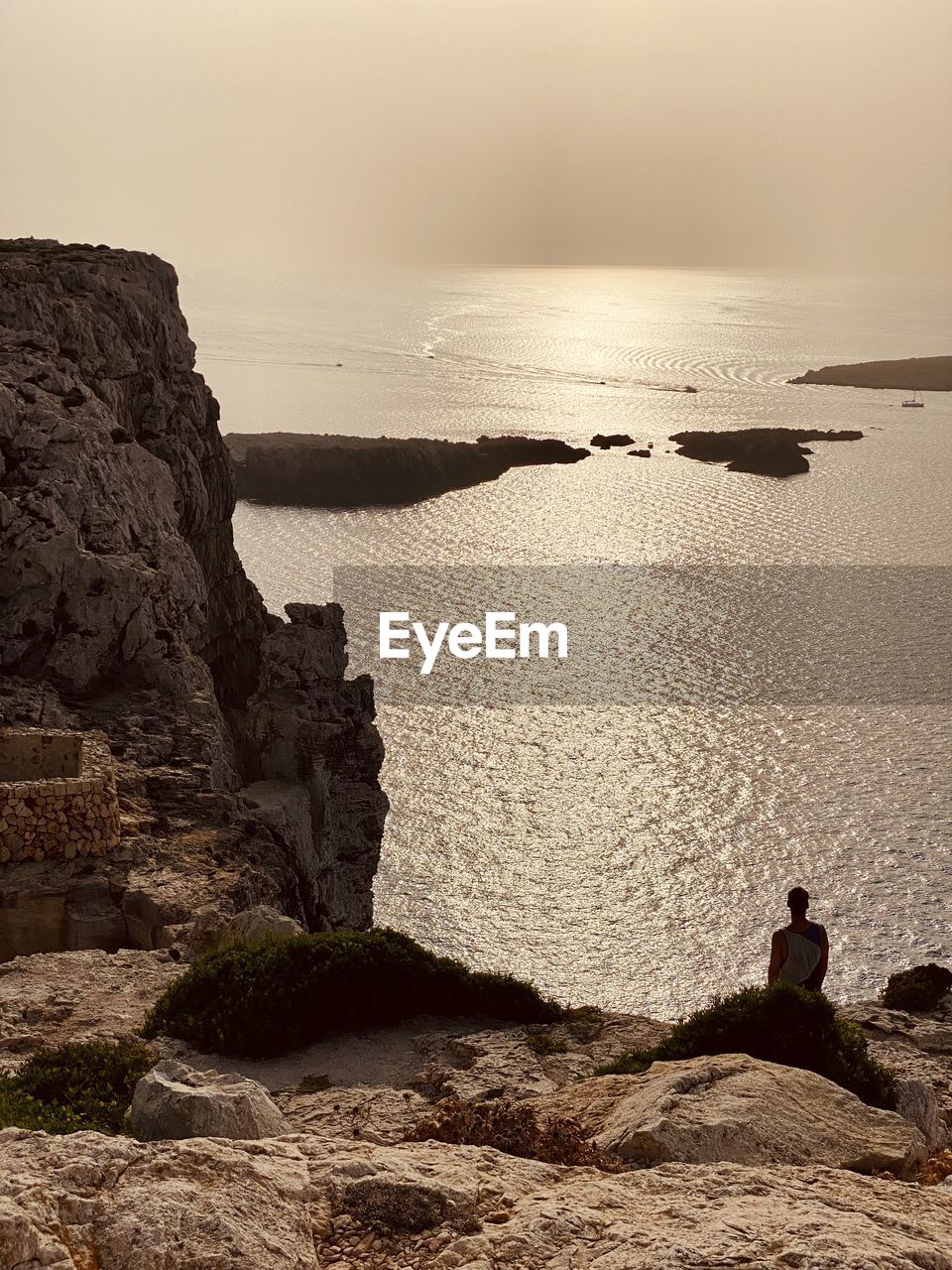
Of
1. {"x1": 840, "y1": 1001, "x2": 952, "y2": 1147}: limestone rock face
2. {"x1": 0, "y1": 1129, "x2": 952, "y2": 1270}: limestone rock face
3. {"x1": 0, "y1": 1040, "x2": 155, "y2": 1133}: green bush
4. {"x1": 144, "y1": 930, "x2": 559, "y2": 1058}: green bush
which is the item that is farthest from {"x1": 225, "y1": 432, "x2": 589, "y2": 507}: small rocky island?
{"x1": 0, "y1": 1129, "x2": 952, "y2": 1270}: limestone rock face

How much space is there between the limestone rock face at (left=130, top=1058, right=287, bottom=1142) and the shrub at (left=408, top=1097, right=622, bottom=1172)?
5.08 ft

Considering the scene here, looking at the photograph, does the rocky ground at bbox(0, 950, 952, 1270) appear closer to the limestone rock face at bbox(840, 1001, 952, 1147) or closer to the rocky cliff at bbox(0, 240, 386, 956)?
the limestone rock face at bbox(840, 1001, 952, 1147)

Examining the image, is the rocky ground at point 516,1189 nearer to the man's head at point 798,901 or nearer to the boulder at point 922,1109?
the boulder at point 922,1109

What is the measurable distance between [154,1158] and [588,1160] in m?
3.65

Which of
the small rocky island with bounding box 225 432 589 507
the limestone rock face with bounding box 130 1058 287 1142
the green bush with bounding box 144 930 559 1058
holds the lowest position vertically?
the green bush with bounding box 144 930 559 1058

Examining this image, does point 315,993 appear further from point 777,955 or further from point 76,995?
point 777,955

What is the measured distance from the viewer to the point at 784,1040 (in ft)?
47.6

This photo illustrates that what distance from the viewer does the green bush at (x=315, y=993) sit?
1593 centimetres

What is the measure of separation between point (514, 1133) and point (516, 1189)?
7.12 ft

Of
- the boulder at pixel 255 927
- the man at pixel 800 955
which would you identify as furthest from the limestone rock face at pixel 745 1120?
the boulder at pixel 255 927

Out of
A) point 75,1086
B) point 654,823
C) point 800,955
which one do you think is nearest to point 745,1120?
point 800,955

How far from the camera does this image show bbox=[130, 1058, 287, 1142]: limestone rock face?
441 inches

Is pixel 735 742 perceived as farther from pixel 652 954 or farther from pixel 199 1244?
pixel 199 1244

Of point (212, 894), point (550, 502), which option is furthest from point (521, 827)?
point (550, 502)
